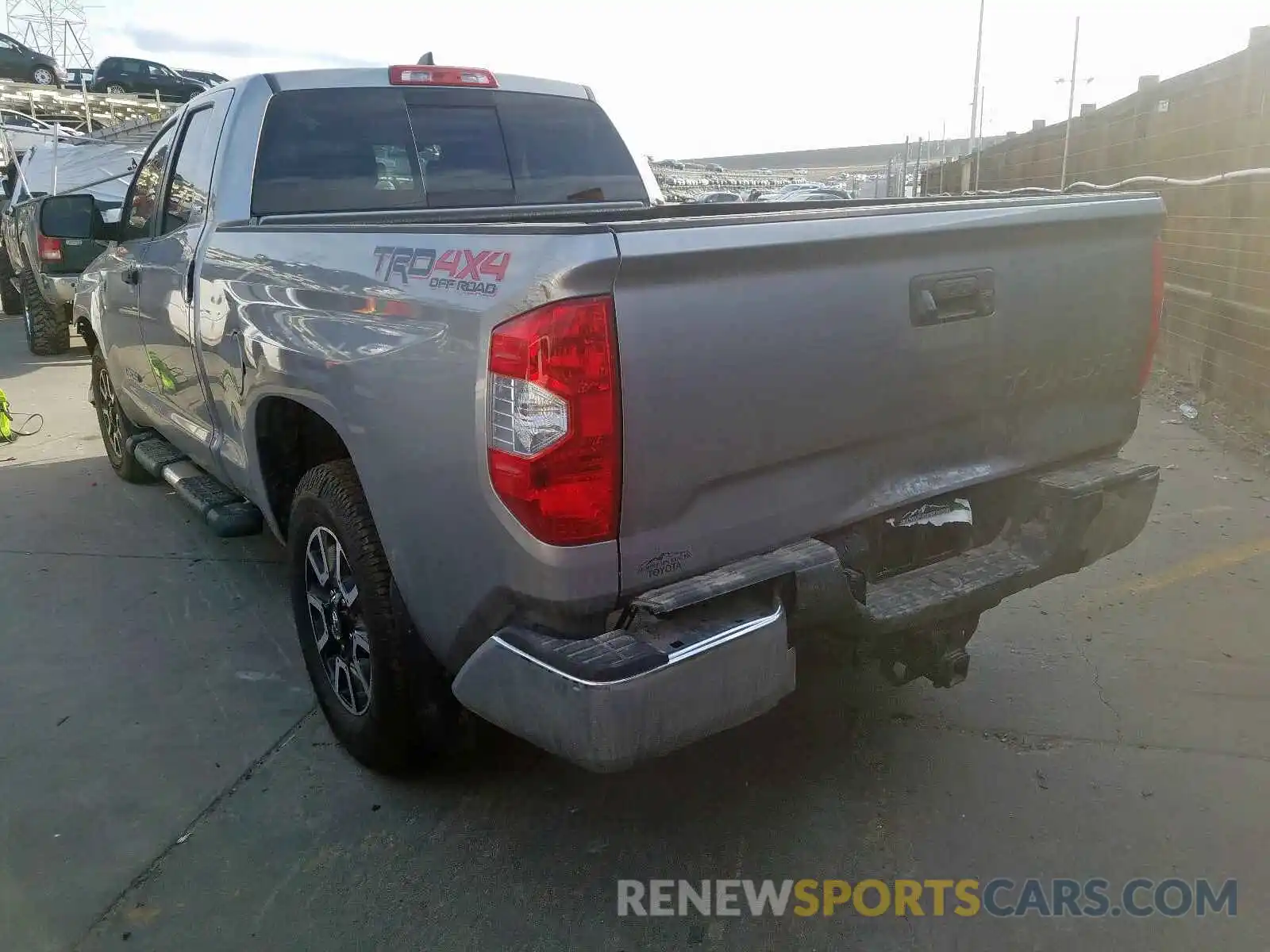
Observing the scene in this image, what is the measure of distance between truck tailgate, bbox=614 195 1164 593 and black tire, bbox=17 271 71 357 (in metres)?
10.4

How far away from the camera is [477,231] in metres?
2.25

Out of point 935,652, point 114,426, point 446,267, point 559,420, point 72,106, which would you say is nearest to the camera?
point 559,420

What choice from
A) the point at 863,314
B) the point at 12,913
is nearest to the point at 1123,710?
the point at 863,314

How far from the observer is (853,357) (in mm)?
2355

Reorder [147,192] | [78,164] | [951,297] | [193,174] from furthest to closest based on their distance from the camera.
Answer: [78,164] → [147,192] → [193,174] → [951,297]

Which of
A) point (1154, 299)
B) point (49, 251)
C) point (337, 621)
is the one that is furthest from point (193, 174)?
point (49, 251)

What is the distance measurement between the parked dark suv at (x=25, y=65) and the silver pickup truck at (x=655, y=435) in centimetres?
3118

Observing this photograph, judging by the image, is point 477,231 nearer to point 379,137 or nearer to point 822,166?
point 379,137

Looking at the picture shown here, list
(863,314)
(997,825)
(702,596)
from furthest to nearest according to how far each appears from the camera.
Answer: (997,825) < (863,314) < (702,596)

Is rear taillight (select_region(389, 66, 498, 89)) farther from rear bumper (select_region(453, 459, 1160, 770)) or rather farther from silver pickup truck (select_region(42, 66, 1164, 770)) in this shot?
rear bumper (select_region(453, 459, 1160, 770))

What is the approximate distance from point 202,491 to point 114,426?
7.90 ft

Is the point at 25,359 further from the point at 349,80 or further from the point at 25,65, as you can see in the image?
the point at 25,65

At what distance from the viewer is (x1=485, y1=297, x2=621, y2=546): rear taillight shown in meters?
2.00

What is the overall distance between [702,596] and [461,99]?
109 inches
